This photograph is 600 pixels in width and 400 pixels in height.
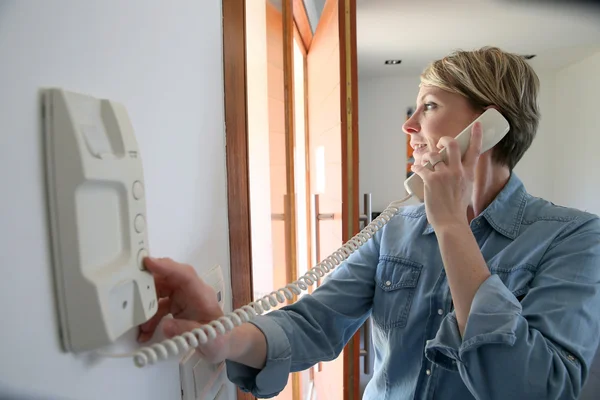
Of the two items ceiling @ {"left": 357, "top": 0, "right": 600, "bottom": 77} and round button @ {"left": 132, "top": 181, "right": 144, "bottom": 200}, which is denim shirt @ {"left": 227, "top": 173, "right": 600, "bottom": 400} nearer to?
round button @ {"left": 132, "top": 181, "right": 144, "bottom": 200}

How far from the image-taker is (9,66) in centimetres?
23

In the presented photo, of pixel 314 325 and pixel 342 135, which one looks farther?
pixel 342 135

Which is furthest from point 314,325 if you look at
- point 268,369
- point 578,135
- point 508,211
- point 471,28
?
point 578,135

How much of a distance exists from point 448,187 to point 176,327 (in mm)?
520

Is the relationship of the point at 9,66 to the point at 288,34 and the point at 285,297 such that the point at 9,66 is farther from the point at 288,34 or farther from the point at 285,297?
the point at 288,34

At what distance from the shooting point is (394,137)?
4.82 m

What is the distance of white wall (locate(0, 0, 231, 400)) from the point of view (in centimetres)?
23

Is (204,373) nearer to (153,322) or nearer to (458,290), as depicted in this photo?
(153,322)

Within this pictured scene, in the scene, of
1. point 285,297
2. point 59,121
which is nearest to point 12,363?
point 59,121

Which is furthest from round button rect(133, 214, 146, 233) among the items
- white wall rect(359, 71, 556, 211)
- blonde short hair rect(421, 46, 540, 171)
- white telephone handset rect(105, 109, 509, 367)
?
white wall rect(359, 71, 556, 211)

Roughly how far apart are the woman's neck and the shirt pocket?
8.4 inches

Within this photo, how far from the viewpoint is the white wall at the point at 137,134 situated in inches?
9.2

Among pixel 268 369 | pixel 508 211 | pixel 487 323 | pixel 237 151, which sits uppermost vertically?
pixel 237 151

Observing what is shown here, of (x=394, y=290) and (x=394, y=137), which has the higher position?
(x=394, y=137)
